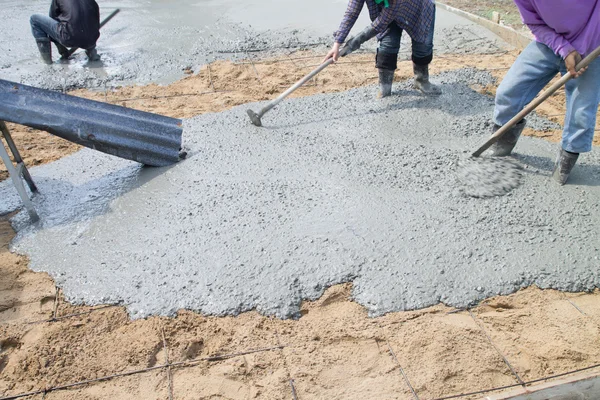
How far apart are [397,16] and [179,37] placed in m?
3.81

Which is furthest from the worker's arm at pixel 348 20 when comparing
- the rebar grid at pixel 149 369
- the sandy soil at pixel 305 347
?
the rebar grid at pixel 149 369

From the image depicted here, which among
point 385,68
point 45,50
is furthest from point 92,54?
point 385,68

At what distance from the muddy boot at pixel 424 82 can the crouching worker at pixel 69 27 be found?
4.11 metres

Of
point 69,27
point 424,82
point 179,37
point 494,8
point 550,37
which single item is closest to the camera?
point 550,37

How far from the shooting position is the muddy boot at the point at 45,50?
5.82 metres

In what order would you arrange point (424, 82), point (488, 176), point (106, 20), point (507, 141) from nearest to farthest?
point (488, 176) → point (507, 141) → point (424, 82) → point (106, 20)

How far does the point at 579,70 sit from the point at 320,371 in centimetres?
217

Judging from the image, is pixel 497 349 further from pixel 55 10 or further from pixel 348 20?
pixel 55 10

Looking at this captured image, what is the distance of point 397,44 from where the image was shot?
3.98m

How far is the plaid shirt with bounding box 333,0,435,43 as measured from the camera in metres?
3.69

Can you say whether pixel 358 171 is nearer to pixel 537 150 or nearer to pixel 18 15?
pixel 537 150

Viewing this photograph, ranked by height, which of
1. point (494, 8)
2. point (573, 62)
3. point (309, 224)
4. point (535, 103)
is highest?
point (573, 62)

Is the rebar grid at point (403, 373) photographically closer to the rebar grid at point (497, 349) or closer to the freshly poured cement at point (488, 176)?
the rebar grid at point (497, 349)

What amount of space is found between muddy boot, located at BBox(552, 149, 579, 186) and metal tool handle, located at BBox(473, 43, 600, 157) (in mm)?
356
